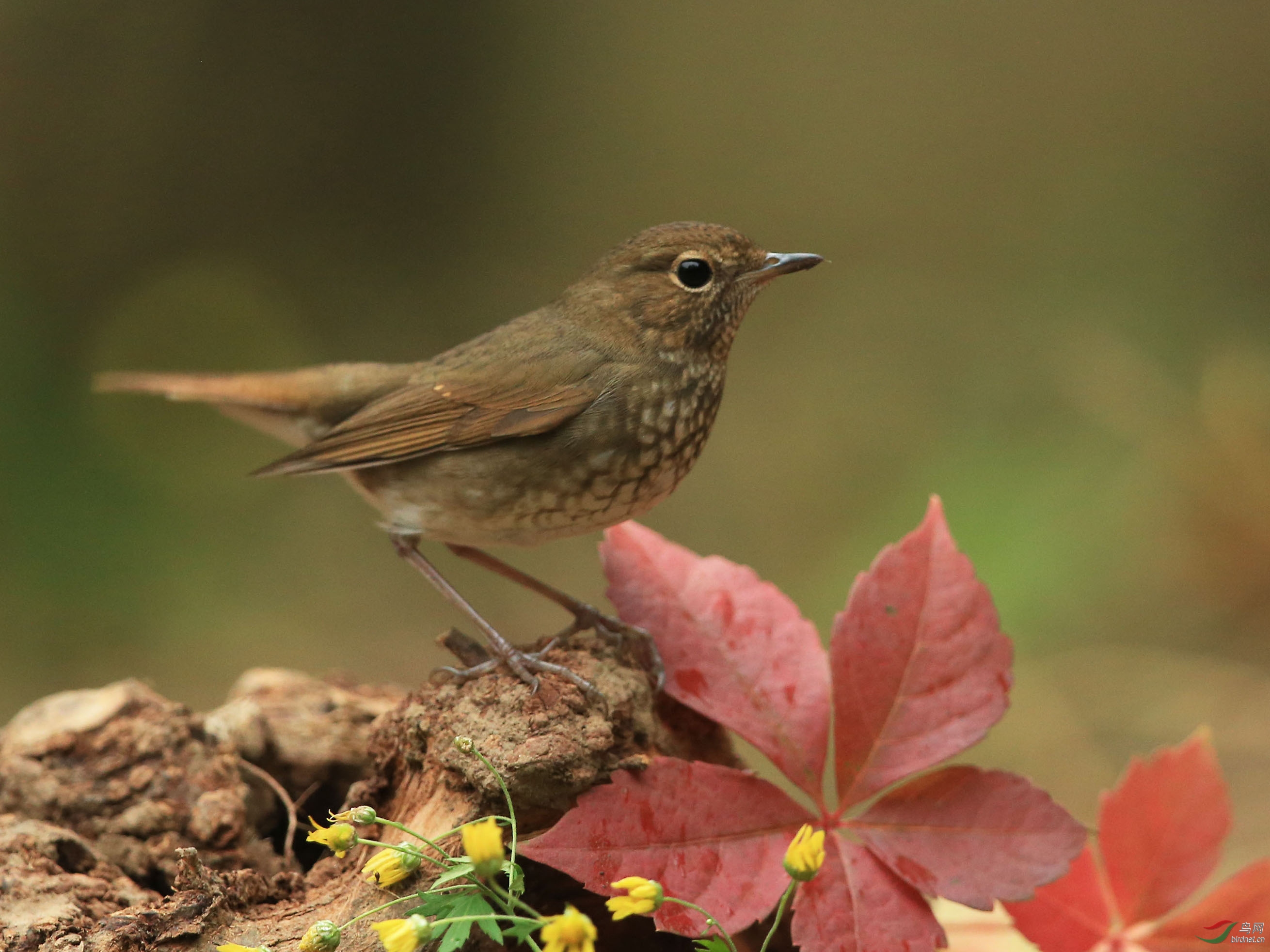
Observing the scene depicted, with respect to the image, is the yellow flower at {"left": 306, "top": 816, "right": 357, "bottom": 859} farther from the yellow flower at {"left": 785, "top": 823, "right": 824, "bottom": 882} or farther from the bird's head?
the bird's head

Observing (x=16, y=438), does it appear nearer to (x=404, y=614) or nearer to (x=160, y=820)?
(x=404, y=614)

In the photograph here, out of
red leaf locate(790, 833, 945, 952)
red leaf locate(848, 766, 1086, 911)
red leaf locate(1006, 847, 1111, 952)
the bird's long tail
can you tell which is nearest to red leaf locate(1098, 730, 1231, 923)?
red leaf locate(1006, 847, 1111, 952)

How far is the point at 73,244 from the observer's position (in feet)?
21.4

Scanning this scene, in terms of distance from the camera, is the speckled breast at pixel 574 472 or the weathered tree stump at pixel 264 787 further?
the speckled breast at pixel 574 472

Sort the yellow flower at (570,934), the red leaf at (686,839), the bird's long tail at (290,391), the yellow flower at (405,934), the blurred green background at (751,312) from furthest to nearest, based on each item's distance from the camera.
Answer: the blurred green background at (751,312), the bird's long tail at (290,391), the red leaf at (686,839), the yellow flower at (405,934), the yellow flower at (570,934)

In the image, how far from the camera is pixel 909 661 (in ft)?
6.68

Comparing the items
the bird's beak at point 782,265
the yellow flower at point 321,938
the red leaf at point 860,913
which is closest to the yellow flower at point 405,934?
the yellow flower at point 321,938

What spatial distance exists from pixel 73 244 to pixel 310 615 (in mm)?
2492

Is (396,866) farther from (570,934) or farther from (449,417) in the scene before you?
(449,417)

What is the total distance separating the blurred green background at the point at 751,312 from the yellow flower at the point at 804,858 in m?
3.39

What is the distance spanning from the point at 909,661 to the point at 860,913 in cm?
43

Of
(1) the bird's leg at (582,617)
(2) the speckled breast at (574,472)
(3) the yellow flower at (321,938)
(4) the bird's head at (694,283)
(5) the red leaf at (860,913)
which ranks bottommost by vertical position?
(5) the red leaf at (860,913)

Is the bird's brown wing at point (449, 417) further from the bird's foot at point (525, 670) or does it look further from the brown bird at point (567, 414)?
the bird's foot at point (525, 670)

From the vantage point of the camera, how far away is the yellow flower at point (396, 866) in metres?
1.69
